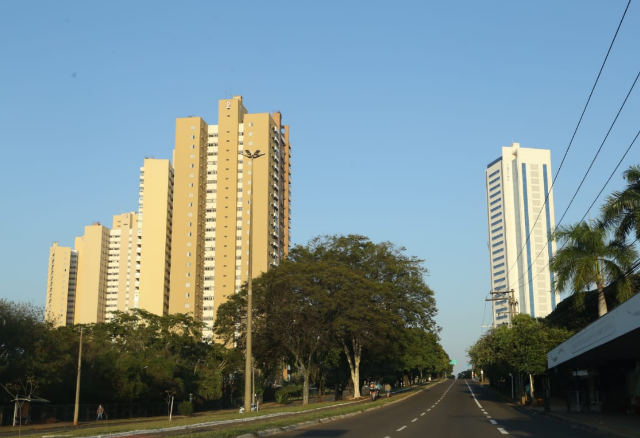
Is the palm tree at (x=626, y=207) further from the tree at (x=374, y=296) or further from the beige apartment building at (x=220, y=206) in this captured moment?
the beige apartment building at (x=220, y=206)

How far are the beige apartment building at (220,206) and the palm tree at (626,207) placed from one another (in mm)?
101170

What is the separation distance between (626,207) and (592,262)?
17.6ft

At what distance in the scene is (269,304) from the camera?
5584 centimetres

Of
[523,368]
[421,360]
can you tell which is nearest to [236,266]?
[421,360]

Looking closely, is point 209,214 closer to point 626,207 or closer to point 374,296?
point 374,296

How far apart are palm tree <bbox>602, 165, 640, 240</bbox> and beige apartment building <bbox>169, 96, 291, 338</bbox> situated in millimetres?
101170

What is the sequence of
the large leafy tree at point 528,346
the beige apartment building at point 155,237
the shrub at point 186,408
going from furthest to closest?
1. the beige apartment building at point 155,237
2. the shrub at point 186,408
3. the large leafy tree at point 528,346

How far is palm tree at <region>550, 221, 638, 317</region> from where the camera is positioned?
4131 centimetres

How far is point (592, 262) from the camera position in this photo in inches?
1640

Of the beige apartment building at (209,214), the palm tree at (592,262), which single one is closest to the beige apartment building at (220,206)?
the beige apartment building at (209,214)

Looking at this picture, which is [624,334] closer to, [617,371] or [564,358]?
[564,358]

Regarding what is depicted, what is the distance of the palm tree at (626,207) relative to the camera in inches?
1460

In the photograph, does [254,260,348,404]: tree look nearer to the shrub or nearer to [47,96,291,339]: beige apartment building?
the shrub

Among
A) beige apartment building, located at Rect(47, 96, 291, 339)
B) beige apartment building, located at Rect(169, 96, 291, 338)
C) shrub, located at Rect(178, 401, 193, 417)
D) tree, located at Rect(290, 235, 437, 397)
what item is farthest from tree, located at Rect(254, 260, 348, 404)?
beige apartment building, located at Rect(169, 96, 291, 338)
